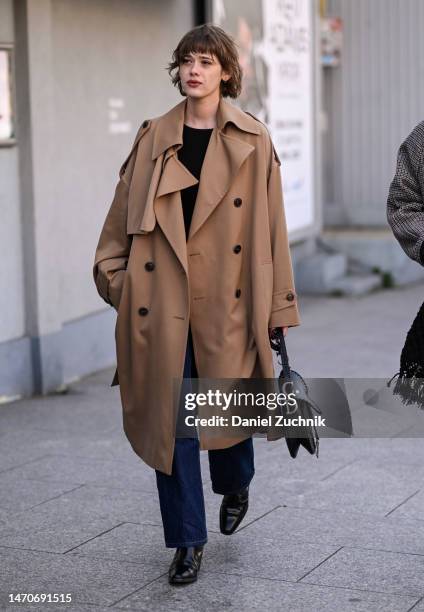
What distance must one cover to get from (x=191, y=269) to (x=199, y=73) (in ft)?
2.33

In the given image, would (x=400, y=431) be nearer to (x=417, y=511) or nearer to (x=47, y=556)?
(x=417, y=511)

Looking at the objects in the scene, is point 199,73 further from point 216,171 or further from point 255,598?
point 255,598

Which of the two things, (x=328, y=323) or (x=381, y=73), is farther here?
(x=381, y=73)

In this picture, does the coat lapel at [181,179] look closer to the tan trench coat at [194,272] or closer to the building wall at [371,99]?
the tan trench coat at [194,272]

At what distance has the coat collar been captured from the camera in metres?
4.48

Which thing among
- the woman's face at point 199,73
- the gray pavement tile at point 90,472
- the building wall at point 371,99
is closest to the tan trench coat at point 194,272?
the woman's face at point 199,73

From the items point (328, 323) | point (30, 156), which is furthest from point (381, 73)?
point (30, 156)

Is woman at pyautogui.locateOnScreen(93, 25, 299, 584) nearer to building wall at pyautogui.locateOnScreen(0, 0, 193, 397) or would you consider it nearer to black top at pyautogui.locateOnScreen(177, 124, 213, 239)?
black top at pyautogui.locateOnScreen(177, 124, 213, 239)

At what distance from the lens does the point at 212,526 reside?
200 inches

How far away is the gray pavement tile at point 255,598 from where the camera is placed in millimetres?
4129

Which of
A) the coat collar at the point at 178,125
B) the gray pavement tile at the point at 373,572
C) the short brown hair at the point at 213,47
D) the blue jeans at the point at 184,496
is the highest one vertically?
the short brown hair at the point at 213,47

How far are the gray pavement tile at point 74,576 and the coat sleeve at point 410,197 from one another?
4.98 feet

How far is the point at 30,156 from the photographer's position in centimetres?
763

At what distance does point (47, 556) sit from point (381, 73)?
423 inches
